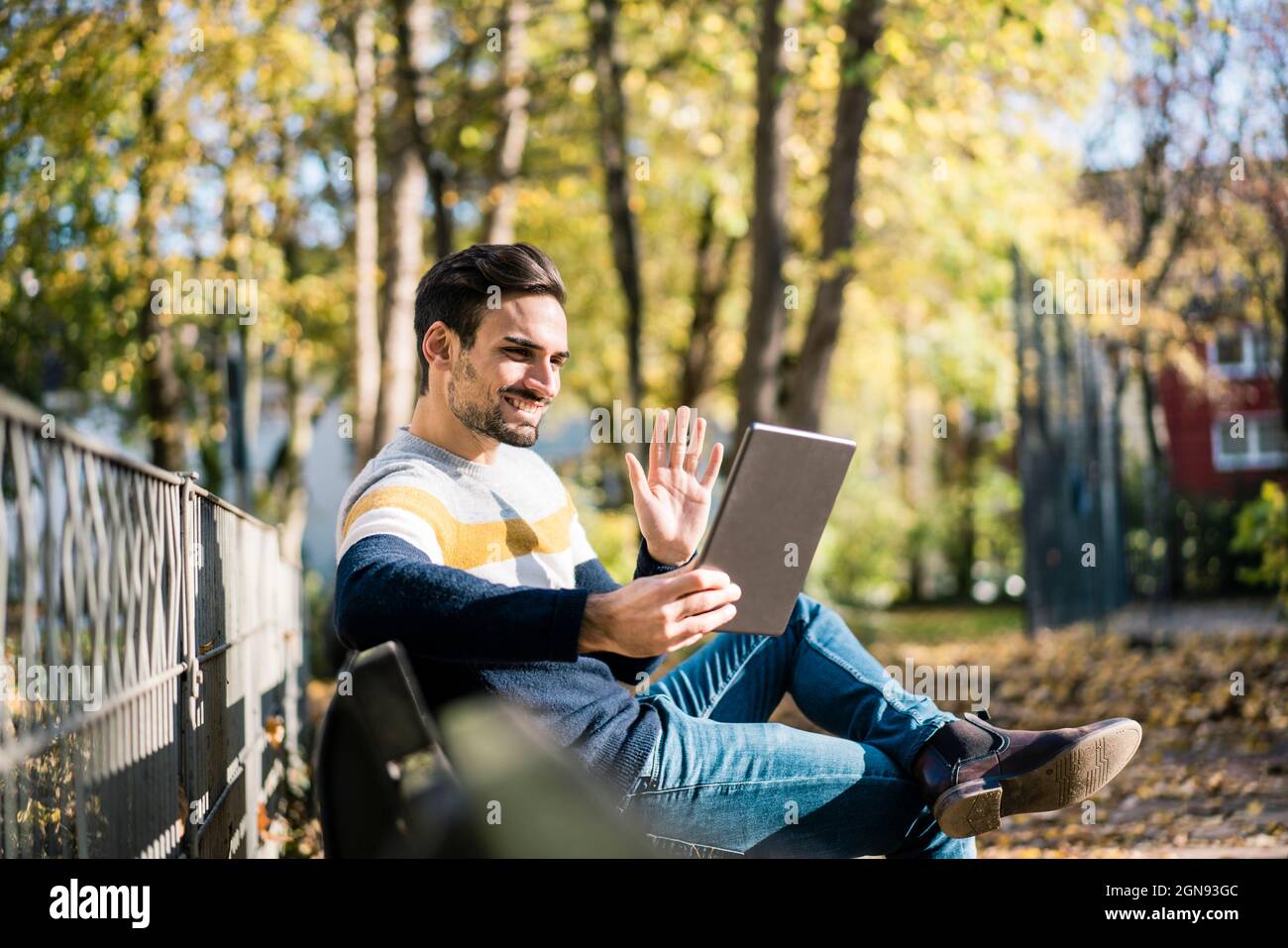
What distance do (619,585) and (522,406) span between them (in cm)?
46

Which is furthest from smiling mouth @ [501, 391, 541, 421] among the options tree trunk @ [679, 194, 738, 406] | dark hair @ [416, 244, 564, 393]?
tree trunk @ [679, 194, 738, 406]

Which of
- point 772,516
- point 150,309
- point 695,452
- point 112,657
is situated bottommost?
point 112,657

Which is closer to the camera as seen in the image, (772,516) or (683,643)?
(683,643)

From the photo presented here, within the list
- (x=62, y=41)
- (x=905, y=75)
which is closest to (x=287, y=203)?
(x=62, y=41)

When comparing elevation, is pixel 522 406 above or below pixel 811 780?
above

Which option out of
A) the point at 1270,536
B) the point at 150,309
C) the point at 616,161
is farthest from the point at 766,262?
the point at 150,309

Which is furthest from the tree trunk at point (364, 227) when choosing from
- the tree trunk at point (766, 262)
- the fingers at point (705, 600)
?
the fingers at point (705, 600)

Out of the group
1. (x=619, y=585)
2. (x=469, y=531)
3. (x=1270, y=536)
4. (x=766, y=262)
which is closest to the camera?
(x=469, y=531)

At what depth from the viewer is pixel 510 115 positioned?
41.3 ft

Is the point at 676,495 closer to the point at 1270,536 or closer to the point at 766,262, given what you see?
the point at 766,262

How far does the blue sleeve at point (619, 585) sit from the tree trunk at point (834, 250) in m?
6.98
